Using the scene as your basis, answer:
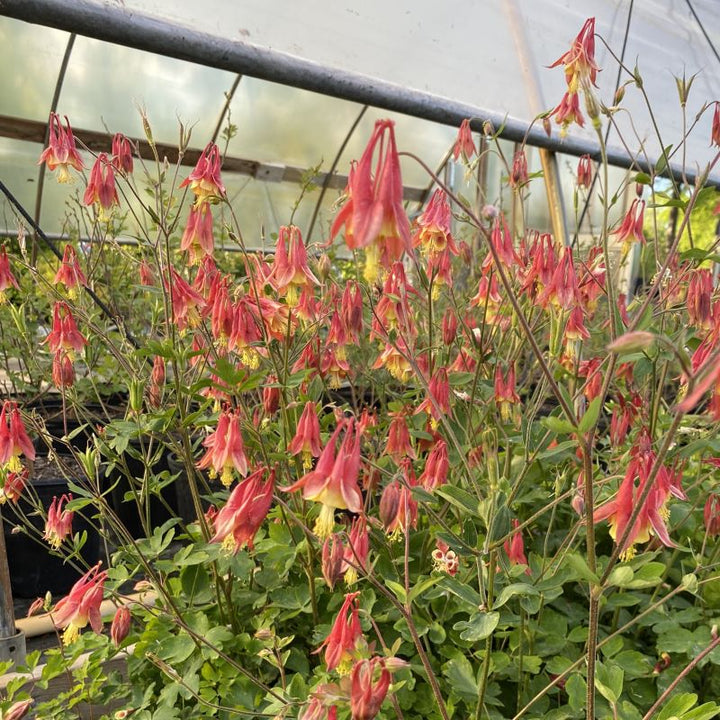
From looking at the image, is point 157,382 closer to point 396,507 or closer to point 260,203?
point 396,507

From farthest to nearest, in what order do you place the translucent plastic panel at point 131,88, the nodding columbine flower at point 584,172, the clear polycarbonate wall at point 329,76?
the translucent plastic panel at point 131,88 < the clear polycarbonate wall at point 329,76 < the nodding columbine flower at point 584,172

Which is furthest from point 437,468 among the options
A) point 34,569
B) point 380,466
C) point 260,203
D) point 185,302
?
point 260,203

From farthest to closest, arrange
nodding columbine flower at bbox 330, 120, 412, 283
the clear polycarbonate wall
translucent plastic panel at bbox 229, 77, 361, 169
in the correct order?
translucent plastic panel at bbox 229, 77, 361, 169 < the clear polycarbonate wall < nodding columbine flower at bbox 330, 120, 412, 283

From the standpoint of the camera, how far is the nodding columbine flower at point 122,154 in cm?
129

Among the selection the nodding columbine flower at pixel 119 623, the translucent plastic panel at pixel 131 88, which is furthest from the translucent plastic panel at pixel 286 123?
the nodding columbine flower at pixel 119 623

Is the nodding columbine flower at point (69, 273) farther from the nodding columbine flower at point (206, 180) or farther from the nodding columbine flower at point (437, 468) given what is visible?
the nodding columbine flower at point (437, 468)

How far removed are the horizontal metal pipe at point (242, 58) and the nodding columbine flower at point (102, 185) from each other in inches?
25.0

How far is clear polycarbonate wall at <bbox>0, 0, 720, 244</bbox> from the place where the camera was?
263 cm

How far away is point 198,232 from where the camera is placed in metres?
1.17

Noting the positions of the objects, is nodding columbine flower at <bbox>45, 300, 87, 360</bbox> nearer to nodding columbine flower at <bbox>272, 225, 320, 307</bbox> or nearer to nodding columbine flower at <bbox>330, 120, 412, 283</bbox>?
nodding columbine flower at <bbox>272, 225, 320, 307</bbox>

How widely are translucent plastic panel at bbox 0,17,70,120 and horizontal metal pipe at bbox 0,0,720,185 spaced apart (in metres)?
2.02

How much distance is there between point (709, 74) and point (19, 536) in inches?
186

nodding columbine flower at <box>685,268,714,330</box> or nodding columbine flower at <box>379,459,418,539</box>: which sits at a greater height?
nodding columbine flower at <box>685,268,714,330</box>

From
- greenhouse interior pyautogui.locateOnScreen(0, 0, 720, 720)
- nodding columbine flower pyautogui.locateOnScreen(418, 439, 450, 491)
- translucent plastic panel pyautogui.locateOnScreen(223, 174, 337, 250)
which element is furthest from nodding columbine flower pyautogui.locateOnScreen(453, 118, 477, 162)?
translucent plastic panel pyautogui.locateOnScreen(223, 174, 337, 250)
